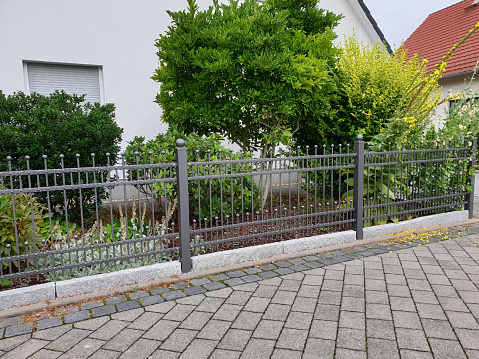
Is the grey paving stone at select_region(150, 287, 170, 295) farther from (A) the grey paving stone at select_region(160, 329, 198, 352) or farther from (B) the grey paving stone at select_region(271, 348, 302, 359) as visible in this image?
(B) the grey paving stone at select_region(271, 348, 302, 359)

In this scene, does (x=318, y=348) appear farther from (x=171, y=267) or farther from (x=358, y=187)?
(x=358, y=187)

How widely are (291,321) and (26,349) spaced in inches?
81.9

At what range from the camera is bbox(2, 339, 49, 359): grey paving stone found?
2.72 metres

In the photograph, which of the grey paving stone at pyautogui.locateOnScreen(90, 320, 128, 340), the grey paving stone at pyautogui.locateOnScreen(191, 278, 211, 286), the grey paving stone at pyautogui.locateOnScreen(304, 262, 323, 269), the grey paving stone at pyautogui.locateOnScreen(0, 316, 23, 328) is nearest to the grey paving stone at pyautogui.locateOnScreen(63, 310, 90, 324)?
the grey paving stone at pyautogui.locateOnScreen(90, 320, 128, 340)

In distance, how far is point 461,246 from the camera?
17.0ft

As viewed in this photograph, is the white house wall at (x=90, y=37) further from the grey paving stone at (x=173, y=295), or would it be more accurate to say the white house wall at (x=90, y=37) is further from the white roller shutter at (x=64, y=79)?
the grey paving stone at (x=173, y=295)

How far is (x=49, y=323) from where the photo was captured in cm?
320

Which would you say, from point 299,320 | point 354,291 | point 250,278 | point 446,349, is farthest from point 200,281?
point 446,349

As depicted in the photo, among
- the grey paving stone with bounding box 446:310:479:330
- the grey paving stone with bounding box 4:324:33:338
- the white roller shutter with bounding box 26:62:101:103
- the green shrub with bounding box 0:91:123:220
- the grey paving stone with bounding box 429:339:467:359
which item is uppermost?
the white roller shutter with bounding box 26:62:101:103

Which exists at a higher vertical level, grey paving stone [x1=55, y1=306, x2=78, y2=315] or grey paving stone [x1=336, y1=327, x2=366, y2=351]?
grey paving stone [x1=55, y1=306, x2=78, y2=315]

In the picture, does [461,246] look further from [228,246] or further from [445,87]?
[445,87]

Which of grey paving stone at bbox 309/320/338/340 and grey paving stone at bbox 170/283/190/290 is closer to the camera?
grey paving stone at bbox 309/320/338/340

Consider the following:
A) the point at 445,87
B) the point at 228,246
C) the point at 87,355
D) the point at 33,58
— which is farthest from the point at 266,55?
the point at 445,87

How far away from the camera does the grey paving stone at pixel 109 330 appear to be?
297 cm
